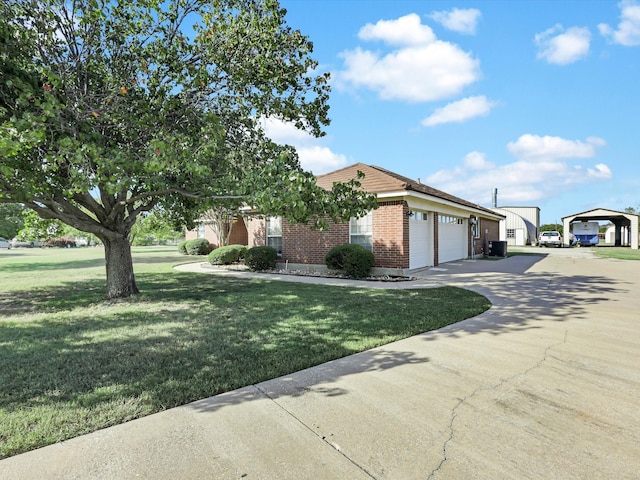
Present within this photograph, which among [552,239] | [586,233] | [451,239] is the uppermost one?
[586,233]

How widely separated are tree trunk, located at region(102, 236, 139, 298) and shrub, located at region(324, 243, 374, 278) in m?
6.57

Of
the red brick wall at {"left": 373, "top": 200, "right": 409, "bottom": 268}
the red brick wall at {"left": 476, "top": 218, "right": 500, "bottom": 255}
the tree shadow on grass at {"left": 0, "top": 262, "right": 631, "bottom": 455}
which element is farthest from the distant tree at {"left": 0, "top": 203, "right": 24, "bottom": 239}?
the red brick wall at {"left": 476, "top": 218, "right": 500, "bottom": 255}

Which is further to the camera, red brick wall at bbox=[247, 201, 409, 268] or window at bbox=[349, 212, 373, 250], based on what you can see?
window at bbox=[349, 212, 373, 250]

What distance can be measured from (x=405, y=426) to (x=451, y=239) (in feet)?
53.3

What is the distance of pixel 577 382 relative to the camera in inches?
141

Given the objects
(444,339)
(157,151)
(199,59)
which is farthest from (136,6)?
(444,339)

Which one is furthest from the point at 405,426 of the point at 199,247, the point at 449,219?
the point at 199,247

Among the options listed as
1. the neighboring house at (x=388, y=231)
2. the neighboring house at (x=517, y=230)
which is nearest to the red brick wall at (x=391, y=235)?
the neighboring house at (x=388, y=231)

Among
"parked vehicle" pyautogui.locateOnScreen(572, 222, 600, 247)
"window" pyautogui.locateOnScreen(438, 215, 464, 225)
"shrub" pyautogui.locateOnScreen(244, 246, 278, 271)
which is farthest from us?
"parked vehicle" pyautogui.locateOnScreen(572, 222, 600, 247)

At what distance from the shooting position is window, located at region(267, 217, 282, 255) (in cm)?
1594

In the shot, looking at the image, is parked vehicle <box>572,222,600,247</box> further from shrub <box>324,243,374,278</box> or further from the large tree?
the large tree

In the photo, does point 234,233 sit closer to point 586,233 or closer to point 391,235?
point 391,235

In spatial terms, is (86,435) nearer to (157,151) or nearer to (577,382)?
(157,151)

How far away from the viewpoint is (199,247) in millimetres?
25906
